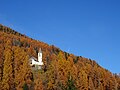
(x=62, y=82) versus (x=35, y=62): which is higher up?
(x=35, y=62)

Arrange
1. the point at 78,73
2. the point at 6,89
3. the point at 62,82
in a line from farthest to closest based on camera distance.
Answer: the point at 78,73 → the point at 62,82 → the point at 6,89

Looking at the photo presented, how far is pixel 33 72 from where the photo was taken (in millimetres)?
128250

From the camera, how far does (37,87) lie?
106m

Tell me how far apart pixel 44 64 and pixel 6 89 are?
163ft

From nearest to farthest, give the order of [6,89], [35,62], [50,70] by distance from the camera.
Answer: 1. [6,89]
2. [50,70]
3. [35,62]

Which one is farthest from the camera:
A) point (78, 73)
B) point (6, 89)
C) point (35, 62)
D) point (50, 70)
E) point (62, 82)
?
point (35, 62)

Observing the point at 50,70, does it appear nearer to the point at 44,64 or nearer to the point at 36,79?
the point at 36,79

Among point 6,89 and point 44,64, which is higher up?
point 44,64

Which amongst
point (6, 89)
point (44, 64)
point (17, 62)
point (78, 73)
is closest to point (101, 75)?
point (78, 73)

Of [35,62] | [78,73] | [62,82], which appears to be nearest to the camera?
[62,82]

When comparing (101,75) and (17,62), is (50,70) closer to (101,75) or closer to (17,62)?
(17,62)

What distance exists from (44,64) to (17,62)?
2221 cm

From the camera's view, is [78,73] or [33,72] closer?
[33,72]

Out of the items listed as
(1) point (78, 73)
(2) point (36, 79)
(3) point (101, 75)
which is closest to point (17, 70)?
(2) point (36, 79)
